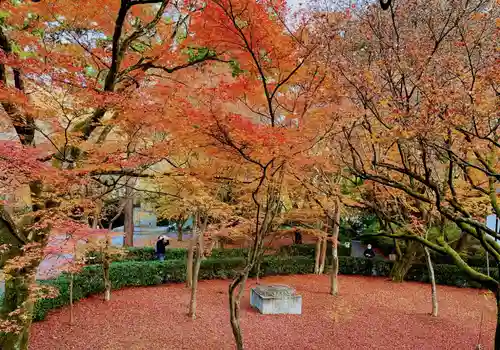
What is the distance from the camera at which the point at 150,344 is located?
333 inches

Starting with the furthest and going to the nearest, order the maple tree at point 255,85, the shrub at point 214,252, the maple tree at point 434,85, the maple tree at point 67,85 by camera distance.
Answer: the shrub at point 214,252, the maple tree at point 67,85, the maple tree at point 255,85, the maple tree at point 434,85

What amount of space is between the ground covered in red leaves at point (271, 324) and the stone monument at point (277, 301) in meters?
0.23

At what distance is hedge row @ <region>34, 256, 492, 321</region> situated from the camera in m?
10.9

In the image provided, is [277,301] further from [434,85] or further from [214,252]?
[434,85]

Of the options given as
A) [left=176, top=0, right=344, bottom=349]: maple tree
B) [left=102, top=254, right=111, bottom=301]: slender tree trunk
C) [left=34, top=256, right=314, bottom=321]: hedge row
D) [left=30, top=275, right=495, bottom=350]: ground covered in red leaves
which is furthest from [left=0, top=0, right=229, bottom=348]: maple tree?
[left=102, top=254, right=111, bottom=301]: slender tree trunk

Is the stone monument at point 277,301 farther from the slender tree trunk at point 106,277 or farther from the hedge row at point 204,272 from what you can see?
the slender tree trunk at point 106,277

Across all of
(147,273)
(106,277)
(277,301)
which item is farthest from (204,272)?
(277,301)

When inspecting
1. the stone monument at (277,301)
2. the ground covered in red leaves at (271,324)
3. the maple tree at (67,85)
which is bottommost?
the ground covered in red leaves at (271,324)

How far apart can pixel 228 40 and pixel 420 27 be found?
3.41m

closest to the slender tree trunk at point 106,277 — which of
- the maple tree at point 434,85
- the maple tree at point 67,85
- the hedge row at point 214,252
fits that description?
the hedge row at point 214,252

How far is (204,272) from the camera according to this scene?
14898 mm

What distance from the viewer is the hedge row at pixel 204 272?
35.9 feet

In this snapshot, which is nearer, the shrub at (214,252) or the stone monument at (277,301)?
the stone monument at (277,301)

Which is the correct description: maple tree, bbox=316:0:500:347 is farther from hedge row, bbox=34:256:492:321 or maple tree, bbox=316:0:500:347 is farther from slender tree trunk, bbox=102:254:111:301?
hedge row, bbox=34:256:492:321
